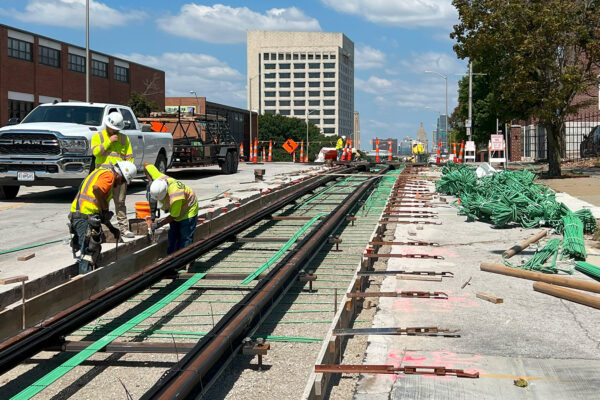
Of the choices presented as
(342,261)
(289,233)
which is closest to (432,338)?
(342,261)

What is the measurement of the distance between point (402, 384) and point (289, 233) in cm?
773

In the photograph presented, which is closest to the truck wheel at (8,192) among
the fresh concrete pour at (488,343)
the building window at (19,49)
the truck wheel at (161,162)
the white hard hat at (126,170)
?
the truck wheel at (161,162)

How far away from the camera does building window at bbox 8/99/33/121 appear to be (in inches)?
1672

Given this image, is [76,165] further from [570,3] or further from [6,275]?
[570,3]

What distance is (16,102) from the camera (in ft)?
142

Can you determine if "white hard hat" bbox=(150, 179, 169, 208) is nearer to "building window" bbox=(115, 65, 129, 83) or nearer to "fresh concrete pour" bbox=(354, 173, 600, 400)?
"fresh concrete pour" bbox=(354, 173, 600, 400)

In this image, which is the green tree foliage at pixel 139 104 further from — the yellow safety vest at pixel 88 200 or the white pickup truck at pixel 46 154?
the yellow safety vest at pixel 88 200

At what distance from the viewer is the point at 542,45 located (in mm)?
24812

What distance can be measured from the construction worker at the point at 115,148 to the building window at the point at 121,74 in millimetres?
47026

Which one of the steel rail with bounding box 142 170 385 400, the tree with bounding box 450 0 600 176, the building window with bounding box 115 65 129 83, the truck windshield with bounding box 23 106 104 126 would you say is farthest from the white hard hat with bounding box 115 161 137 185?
the building window with bounding box 115 65 129 83

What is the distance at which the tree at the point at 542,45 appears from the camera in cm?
2481

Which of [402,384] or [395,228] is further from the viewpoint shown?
[395,228]

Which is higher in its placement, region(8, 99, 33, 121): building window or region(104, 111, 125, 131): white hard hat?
region(8, 99, 33, 121): building window

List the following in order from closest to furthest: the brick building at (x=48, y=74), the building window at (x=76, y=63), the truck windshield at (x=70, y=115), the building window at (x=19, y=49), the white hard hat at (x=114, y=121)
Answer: the white hard hat at (x=114, y=121), the truck windshield at (x=70, y=115), the brick building at (x=48, y=74), the building window at (x=19, y=49), the building window at (x=76, y=63)
